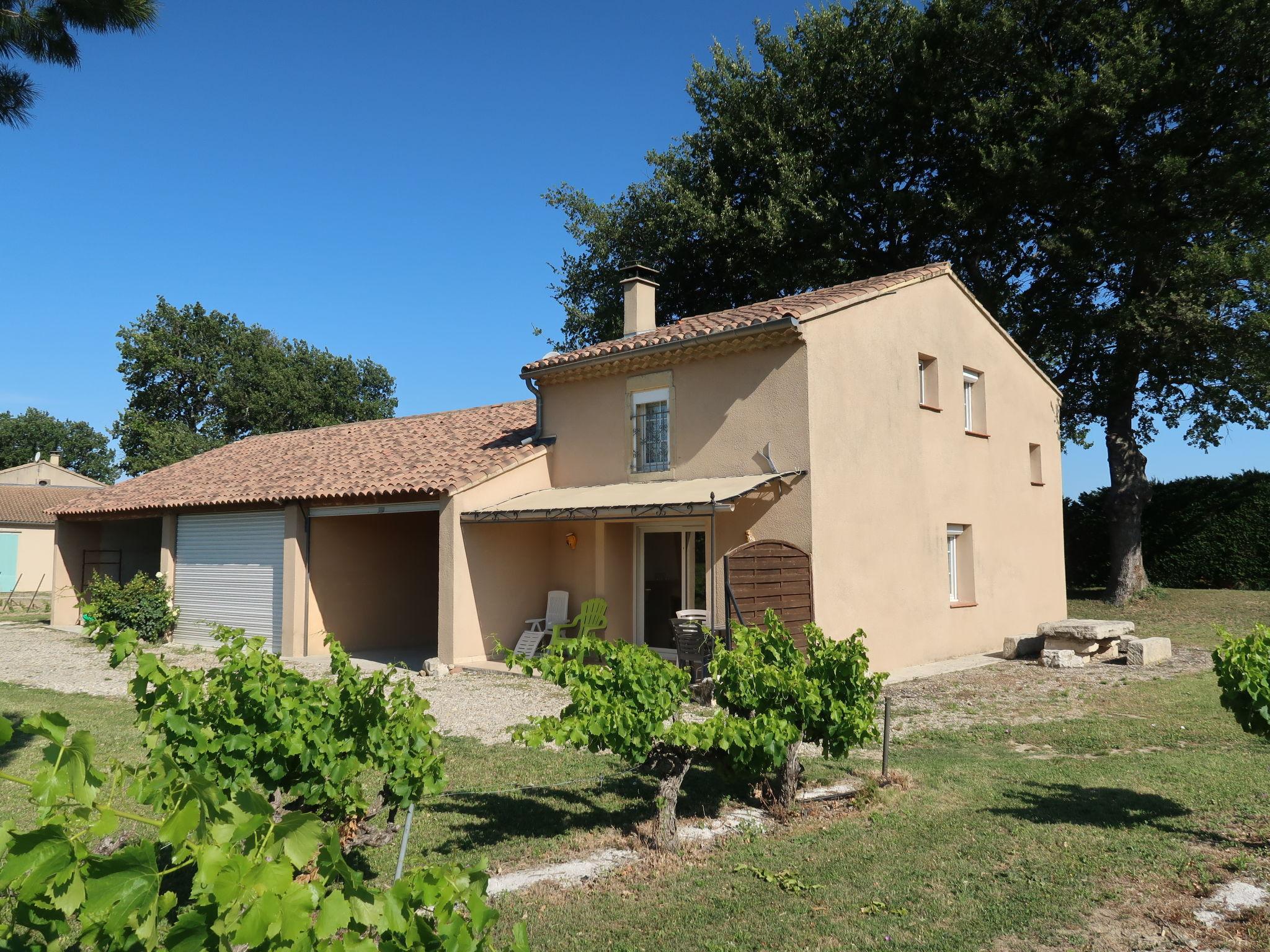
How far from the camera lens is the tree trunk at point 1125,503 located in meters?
24.7

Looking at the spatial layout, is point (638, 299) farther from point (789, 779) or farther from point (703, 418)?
point (789, 779)

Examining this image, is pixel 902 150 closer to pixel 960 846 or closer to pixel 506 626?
pixel 506 626

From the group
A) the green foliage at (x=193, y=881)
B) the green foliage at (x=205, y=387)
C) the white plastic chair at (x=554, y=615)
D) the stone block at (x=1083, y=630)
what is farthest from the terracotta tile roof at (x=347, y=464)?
the green foliage at (x=205, y=387)

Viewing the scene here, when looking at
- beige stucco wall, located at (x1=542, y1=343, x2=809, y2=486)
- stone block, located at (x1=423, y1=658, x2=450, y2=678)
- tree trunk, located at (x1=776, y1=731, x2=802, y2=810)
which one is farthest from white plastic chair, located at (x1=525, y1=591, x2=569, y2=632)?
tree trunk, located at (x1=776, y1=731, x2=802, y2=810)

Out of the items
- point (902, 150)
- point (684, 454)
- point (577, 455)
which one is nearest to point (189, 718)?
point (684, 454)

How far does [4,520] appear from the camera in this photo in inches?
1622

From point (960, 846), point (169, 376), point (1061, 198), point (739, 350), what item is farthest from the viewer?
point (169, 376)

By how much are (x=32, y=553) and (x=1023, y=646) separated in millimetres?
43916

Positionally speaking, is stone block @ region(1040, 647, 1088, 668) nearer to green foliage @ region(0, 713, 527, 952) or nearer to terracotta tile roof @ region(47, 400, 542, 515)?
terracotta tile roof @ region(47, 400, 542, 515)

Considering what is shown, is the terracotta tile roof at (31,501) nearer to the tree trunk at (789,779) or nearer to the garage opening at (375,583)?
the garage opening at (375,583)

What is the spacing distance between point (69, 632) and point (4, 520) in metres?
23.8

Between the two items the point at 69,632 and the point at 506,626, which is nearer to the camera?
the point at 506,626

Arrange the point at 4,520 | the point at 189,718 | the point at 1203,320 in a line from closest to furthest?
the point at 189,718
the point at 1203,320
the point at 4,520

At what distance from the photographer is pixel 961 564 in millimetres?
17812
